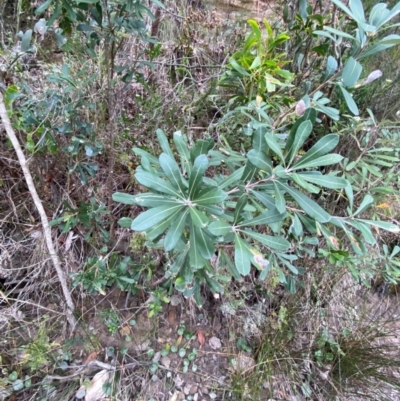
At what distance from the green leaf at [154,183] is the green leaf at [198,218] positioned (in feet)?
0.19

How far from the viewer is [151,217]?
0.68 metres

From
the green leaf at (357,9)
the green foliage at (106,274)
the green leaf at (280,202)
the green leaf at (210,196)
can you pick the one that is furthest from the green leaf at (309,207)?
the green foliage at (106,274)

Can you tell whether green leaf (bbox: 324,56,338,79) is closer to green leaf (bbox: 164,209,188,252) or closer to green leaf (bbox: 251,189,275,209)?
green leaf (bbox: 251,189,275,209)

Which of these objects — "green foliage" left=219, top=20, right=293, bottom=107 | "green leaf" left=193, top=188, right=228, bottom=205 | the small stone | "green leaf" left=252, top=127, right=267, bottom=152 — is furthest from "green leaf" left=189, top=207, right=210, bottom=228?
the small stone

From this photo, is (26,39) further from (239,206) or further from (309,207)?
(309,207)

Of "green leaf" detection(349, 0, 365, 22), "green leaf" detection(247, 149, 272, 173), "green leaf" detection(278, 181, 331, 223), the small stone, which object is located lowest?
the small stone

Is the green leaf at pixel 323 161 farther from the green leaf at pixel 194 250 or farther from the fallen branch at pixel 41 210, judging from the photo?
the fallen branch at pixel 41 210

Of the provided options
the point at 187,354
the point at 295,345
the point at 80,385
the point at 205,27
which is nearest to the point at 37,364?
the point at 80,385

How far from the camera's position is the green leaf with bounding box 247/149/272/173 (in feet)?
2.35

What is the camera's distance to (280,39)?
1038 mm

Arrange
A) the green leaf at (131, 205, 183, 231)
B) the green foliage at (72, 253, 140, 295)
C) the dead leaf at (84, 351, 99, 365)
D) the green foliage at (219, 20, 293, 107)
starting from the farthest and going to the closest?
the dead leaf at (84, 351, 99, 365) < the green foliage at (72, 253, 140, 295) < the green foliage at (219, 20, 293, 107) < the green leaf at (131, 205, 183, 231)

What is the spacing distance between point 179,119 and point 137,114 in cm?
22

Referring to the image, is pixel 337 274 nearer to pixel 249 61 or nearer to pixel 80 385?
pixel 249 61

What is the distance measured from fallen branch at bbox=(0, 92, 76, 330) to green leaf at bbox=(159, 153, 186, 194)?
22.7 inches
